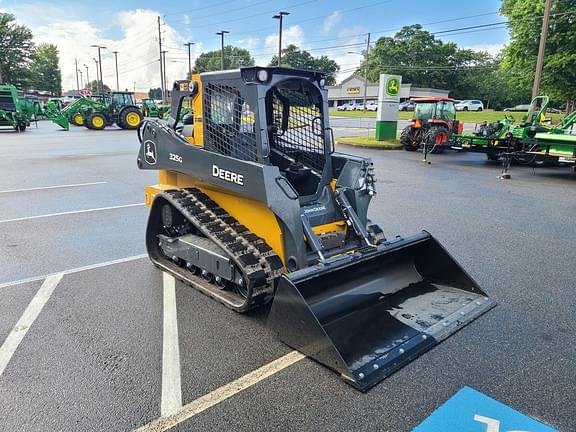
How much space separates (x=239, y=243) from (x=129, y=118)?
94.1 feet

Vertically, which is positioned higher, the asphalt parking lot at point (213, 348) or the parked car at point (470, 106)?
the parked car at point (470, 106)

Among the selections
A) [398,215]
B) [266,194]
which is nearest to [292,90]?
[266,194]

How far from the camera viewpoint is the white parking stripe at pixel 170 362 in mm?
2938

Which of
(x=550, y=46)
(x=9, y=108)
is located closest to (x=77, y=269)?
(x=9, y=108)

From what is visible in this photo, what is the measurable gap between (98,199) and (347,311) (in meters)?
6.89

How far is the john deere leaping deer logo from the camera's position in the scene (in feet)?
67.7

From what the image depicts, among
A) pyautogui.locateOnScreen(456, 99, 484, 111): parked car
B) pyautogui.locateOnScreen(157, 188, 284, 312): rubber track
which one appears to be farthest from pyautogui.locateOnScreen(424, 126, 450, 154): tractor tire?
pyautogui.locateOnScreen(456, 99, 484, 111): parked car

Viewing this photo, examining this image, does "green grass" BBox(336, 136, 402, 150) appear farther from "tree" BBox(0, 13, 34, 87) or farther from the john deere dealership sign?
"tree" BBox(0, 13, 34, 87)

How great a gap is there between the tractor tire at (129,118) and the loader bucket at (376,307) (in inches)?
1129

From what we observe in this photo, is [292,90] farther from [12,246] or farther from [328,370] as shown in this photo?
[12,246]

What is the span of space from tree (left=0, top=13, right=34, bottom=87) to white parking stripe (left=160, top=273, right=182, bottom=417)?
212 feet

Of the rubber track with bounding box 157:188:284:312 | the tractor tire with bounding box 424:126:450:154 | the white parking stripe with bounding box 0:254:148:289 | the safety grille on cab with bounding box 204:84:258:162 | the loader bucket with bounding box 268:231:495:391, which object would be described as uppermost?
the safety grille on cab with bounding box 204:84:258:162

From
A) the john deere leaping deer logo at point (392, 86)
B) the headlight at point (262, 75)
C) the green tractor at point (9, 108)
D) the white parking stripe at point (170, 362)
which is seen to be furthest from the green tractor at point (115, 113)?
the headlight at point (262, 75)

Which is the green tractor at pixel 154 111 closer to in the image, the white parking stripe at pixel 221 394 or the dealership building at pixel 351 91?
the white parking stripe at pixel 221 394
